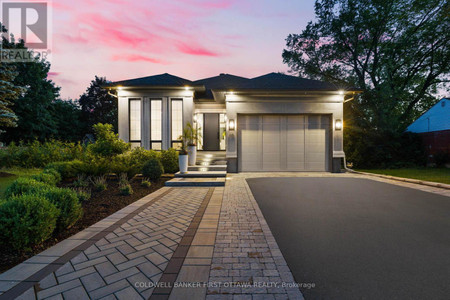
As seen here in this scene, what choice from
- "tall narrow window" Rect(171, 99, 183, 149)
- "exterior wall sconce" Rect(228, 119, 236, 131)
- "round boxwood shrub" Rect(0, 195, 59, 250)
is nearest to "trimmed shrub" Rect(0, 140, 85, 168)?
"tall narrow window" Rect(171, 99, 183, 149)

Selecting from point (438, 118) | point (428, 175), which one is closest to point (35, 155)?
point (428, 175)

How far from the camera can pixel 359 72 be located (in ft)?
54.1

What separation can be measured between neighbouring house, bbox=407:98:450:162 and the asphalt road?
29.2ft

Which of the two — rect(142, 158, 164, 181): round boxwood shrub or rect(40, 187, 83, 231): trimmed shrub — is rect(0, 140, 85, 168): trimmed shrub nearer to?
rect(142, 158, 164, 181): round boxwood shrub

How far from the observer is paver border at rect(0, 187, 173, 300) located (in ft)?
5.82

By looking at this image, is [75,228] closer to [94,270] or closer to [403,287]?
[94,270]

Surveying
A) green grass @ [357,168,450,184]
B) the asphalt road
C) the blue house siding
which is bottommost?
the asphalt road

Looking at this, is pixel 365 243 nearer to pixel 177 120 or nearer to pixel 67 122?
pixel 177 120

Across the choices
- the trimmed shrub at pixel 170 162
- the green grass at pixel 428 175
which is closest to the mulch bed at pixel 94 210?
the trimmed shrub at pixel 170 162

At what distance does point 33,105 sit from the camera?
822 inches

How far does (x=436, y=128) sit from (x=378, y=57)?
6.44m

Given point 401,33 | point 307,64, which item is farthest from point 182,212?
point 401,33

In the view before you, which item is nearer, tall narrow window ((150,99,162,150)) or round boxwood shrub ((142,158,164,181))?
round boxwood shrub ((142,158,164,181))

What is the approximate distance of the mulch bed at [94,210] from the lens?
226 centimetres
